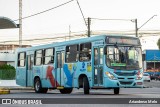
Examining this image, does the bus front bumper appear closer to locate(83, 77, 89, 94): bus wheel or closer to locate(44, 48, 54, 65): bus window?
locate(83, 77, 89, 94): bus wheel

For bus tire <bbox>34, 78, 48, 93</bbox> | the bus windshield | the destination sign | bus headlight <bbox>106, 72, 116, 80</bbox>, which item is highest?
Answer: the destination sign

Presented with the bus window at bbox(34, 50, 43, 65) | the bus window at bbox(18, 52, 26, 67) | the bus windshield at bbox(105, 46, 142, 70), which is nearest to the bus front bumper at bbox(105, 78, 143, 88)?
the bus windshield at bbox(105, 46, 142, 70)

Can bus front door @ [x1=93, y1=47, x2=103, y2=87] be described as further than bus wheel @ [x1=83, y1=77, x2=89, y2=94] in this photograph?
No

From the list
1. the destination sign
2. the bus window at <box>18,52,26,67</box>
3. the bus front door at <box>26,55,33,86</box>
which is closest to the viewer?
the destination sign

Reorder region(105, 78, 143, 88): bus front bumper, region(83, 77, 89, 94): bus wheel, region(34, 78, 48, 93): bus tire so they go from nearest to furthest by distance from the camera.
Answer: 1. region(105, 78, 143, 88): bus front bumper
2. region(83, 77, 89, 94): bus wheel
3. region(34, 78, 48, 93): bus tire

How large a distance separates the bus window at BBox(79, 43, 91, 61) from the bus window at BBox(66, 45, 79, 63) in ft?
1.41

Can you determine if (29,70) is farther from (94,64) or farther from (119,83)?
(119,83)

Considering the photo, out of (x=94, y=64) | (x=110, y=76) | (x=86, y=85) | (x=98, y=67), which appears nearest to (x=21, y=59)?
(x=86, y=85)

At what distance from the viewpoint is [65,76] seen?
27031mm

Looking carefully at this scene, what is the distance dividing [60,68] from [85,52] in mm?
3027

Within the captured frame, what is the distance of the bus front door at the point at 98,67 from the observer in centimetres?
2389

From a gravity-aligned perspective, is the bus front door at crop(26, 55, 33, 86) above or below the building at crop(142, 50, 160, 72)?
below

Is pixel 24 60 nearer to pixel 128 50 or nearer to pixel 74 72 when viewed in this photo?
pixel 74 72

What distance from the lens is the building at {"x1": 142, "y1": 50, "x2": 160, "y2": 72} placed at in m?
61.9
